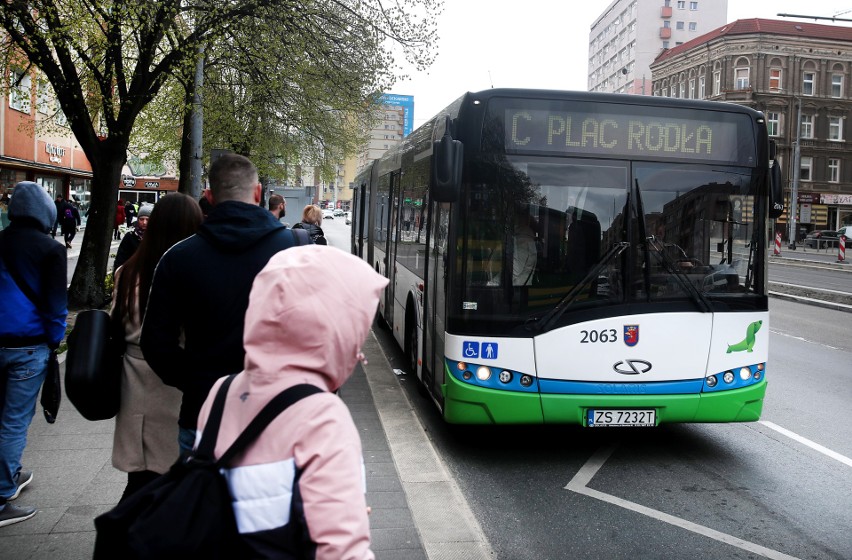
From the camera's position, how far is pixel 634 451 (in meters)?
7.18

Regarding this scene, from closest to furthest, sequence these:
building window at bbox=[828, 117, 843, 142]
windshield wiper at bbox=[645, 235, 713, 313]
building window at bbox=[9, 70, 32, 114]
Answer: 1. windshield wiper at bbox=[645, 235, 713, 313]
2. building window at bbox=[9, 70, 32, 114]
3. building window at bbox=[828, 117, 843, 142]

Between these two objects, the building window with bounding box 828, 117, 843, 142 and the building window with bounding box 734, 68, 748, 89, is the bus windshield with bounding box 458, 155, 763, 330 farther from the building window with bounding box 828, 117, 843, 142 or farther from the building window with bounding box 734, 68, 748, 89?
the building window with bounding box 828, 117, 843, 142

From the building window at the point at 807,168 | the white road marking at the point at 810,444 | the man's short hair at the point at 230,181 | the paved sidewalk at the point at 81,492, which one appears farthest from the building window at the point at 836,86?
the man's short hair at the point at 230,181

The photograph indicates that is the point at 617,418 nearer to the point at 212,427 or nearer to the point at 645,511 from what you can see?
the point at 645,511

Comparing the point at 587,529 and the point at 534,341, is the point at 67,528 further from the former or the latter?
the point at 534,341

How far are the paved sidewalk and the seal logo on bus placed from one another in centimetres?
183

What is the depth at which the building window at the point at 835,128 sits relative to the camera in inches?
2815

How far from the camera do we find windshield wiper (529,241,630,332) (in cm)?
646

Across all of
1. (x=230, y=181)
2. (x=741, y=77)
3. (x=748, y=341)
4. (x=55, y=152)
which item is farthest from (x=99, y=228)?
(x=741, y=77)

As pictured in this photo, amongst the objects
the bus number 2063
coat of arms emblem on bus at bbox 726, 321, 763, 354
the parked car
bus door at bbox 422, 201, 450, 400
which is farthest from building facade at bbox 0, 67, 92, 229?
the parked car

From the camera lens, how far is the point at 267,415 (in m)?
1.90

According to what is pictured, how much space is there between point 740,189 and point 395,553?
418 centimetres

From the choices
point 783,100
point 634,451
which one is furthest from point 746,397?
point 783,100

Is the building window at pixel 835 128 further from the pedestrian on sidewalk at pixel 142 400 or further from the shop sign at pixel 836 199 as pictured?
the pedestrian on sidewalk at pixel 142 400
